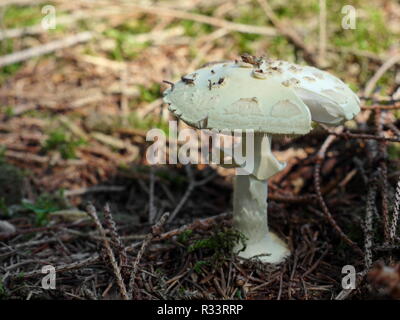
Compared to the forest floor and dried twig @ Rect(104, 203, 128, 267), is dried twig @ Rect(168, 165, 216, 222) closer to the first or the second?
the forest floor

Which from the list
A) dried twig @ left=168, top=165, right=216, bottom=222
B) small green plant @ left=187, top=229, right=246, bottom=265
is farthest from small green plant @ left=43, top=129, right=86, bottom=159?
small green plant @ left=187, top=229, right=246, bottom=265

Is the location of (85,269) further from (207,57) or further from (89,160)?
(207,57)

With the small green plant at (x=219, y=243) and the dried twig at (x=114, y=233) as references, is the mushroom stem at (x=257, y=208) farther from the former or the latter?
the dried twig at (x=114, y=233)

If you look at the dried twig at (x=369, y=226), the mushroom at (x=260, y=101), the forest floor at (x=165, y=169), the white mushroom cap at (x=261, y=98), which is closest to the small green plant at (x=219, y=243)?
the forest floor at (x=165, y=169)

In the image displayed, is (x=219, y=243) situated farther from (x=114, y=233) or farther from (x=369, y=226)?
(x=369, y=226)

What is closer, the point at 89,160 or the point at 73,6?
the point at 89,160
